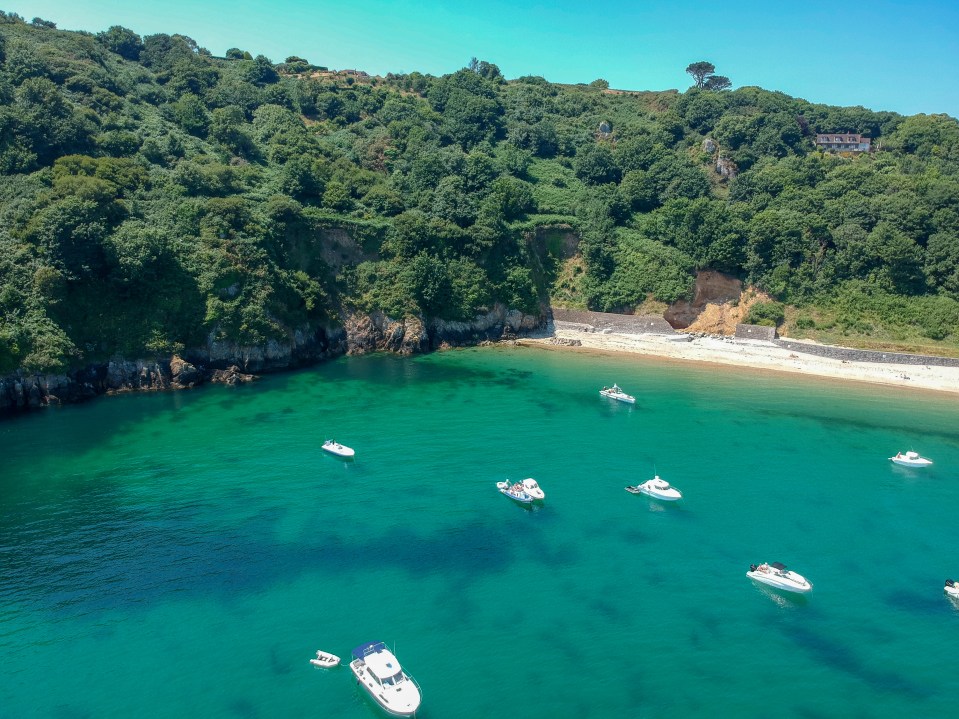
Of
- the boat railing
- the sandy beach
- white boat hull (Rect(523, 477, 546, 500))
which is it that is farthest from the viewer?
the sandy beach

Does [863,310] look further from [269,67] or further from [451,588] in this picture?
[269,67]

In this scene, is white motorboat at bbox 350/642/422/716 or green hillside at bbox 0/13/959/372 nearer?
white motorboat at bbox 350/642/422/716

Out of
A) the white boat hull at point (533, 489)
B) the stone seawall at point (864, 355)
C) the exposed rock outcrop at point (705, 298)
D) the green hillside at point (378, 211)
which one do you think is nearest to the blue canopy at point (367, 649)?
the white boat hull at point (533, 489)

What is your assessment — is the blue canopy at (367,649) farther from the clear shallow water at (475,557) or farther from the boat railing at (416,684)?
the boat railing at (416,684)

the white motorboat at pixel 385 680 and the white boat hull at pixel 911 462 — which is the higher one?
the white boat hull at pixel 911 462

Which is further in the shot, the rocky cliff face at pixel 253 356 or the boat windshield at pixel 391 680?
the rocky cliff face at pixel 253 356

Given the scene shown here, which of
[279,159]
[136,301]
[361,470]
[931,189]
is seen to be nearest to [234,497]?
[361,470]

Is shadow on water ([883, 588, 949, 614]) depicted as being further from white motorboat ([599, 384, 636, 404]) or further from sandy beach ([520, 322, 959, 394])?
sandy beach ([520, 322, 959, 394])

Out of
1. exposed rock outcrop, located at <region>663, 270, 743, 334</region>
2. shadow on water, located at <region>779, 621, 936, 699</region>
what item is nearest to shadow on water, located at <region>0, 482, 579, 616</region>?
shadow on water, located at <region>779, 621, 936, 699</region>
